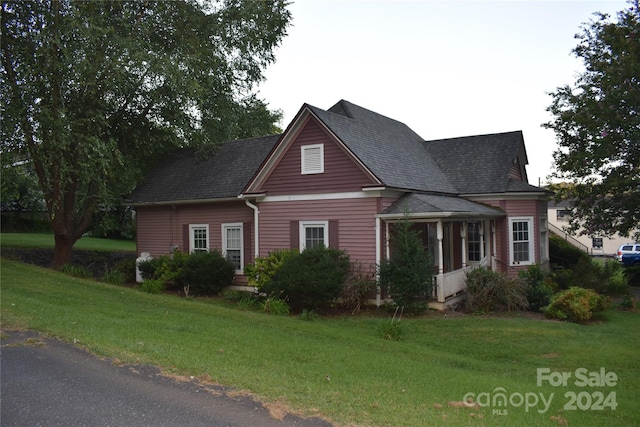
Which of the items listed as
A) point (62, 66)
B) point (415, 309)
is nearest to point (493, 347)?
point (415, 309)

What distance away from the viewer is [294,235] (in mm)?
15688

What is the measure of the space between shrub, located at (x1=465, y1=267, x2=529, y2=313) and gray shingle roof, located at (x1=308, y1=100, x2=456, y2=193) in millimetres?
3469

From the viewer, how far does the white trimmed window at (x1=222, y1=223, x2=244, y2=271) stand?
1764cm

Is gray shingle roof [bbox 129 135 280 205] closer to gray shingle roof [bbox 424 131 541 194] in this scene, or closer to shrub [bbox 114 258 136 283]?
shrub [bbox 114 258 136 283]

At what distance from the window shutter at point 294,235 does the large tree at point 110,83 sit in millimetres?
6065

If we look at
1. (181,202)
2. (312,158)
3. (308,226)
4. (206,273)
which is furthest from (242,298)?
(181,202)

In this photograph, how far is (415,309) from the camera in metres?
13.2

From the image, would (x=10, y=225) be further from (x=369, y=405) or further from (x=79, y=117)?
(x=369, y=405)

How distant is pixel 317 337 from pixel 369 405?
14.8 ft

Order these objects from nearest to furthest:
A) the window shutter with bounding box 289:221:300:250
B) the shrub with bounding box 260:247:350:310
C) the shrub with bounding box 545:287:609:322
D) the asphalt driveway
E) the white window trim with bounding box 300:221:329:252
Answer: the asphalt driveway < the shrub with bounding box 545:287:609:322 < the shrub with bounding box 260:247:350:310 < the white window trim with bounding box 300:221:329:252 < the window shutter with bounding box 289:221:300:250

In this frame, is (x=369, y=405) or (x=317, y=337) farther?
(x=317, y=337)

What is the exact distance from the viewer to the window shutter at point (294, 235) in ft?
51.2

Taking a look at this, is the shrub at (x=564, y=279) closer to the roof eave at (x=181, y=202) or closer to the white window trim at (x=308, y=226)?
the white window trim at (x=308, y=226)

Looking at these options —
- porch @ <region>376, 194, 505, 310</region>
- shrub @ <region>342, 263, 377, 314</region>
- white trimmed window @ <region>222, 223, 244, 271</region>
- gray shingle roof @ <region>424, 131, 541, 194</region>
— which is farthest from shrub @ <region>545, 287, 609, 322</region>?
white trimmed window @ <region>222, 223, 244, 271</region>
